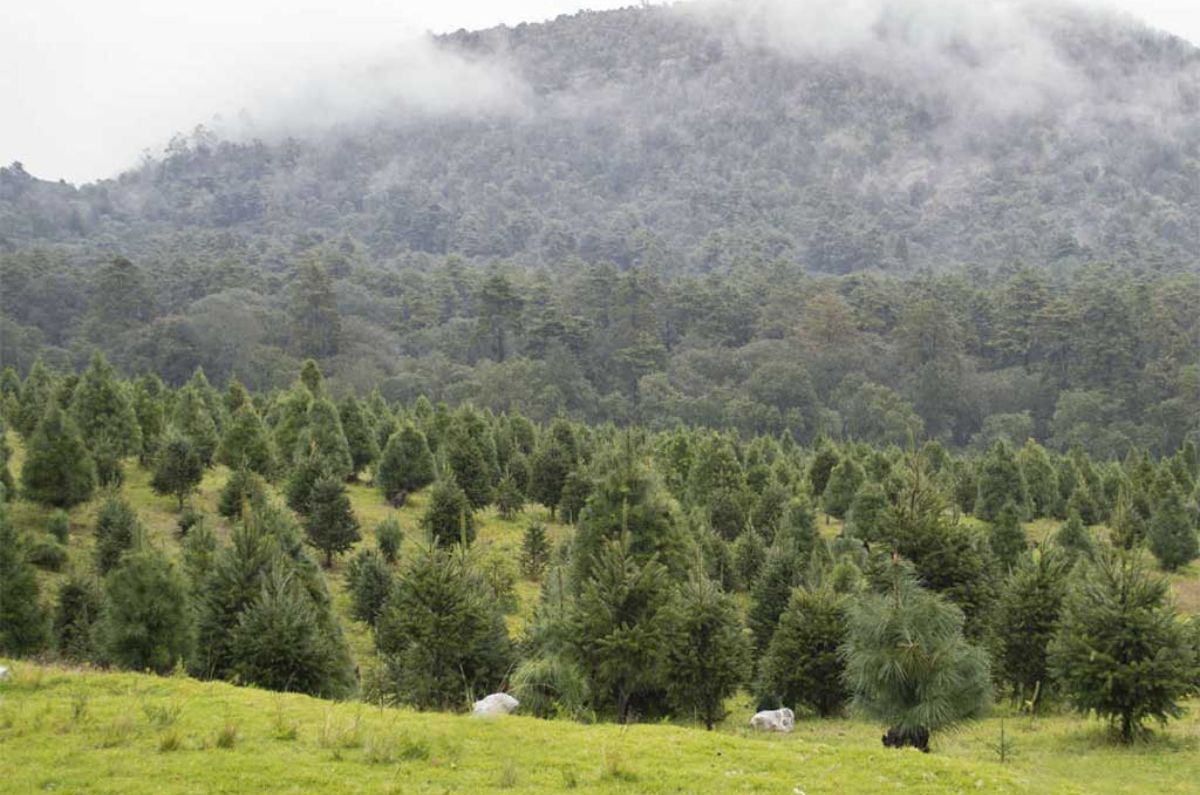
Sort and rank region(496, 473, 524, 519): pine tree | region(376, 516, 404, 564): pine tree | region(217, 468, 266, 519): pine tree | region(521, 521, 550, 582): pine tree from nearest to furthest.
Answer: region(217, 468, 266, 519): pine tree → region(376, 516, 404, 564): pine tree → region(521, 521, 550, 582): pine tree → region(496, 473, 524, 519): pine tree

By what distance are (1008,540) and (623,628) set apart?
21.3 m

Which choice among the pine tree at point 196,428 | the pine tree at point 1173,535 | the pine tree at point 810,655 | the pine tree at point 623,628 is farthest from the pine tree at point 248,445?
the pine tree at point 1173,535

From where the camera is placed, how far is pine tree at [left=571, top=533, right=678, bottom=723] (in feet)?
76.7

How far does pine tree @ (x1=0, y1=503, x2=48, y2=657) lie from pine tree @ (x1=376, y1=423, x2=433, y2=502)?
22730mm

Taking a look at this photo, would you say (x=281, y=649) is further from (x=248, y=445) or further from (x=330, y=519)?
(x=248, y=445)

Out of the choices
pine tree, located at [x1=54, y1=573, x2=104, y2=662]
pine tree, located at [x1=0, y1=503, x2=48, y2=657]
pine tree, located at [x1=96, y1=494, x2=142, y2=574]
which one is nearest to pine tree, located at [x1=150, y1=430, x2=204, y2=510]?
pine tree, located at [x1=96, y1=494, x2=142, y2=574]

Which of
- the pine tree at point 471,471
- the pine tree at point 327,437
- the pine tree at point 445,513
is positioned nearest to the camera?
the pine tree at point 445,513

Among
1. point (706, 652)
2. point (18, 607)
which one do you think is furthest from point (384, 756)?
point (18, 607)

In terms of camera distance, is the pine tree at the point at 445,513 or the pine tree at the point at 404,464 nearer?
the pine tree at the point at 445,513

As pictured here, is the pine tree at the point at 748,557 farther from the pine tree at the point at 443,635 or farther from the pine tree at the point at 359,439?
the pine tree at the point at 359,439

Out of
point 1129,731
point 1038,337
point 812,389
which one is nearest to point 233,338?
point 812,389

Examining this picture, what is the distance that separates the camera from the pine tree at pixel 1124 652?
21.5m

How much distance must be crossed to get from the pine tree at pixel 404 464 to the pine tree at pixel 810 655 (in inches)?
1041

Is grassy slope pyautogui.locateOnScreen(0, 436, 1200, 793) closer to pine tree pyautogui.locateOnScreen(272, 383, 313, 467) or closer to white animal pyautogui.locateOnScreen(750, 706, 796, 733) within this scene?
white animal pyautogui.locateOnScreen(750, 706, 796, 733)
